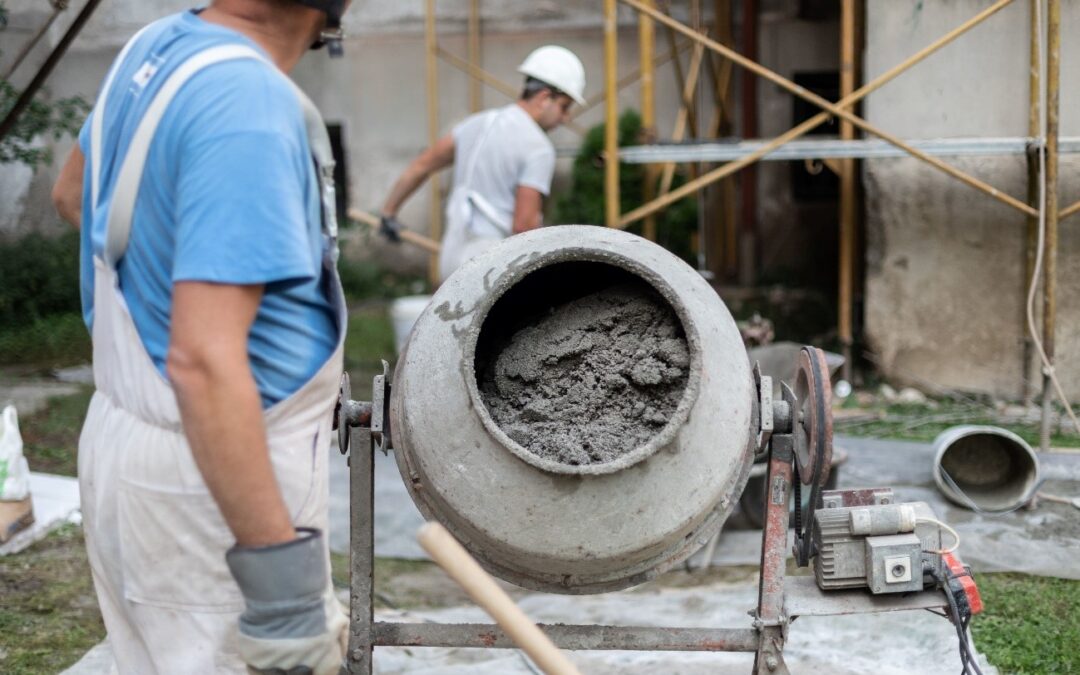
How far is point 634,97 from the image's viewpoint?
26.4 ft

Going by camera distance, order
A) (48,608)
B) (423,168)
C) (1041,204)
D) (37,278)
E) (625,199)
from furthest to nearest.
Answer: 1. (625,199)
2. (37,278)
3. (423,168)
4. (1041,204)
5. (48,608)

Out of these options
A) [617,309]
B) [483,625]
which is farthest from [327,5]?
[483,625]

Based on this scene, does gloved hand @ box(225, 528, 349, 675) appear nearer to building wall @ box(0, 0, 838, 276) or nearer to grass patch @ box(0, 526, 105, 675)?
grass patch @ box(0, 526, 105, 675)

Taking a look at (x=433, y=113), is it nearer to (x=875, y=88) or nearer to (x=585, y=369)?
(x=875, y=88)

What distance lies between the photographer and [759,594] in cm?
263

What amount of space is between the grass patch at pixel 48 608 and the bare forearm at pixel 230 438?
1988mm

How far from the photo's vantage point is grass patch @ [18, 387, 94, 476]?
15.6 feet

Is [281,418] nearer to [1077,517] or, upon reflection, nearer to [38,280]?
[1077,517]

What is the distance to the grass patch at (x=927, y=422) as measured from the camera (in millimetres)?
5031

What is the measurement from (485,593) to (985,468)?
338cm

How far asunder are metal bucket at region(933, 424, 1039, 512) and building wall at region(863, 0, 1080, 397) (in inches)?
49.0

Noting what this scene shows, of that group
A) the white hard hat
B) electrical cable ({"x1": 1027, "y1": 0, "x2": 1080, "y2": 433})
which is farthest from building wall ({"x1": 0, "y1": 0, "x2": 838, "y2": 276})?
the white hard hat

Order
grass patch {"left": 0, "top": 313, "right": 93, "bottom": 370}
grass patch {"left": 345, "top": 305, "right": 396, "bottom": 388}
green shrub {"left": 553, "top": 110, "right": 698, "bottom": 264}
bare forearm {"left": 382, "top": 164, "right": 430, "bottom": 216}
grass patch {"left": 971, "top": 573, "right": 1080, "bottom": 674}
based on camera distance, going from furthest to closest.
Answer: green shrub {"left": 553, "top": 110, "right": 698, "bottom": 264} → grass patch {"left": 345, "top": 305, "right": 396, "bottom": 388} → grass patch {"left": 0, "top": 313, "right": 93, "bottom": 370} → bare forearm {"left": 382, "top": 164, "right": 430, "bottom": 216} → grass patch {"left": 971, "top": 573, "right": 1080, "bottom": 674}

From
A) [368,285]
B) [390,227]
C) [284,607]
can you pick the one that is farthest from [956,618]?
[368,285]
